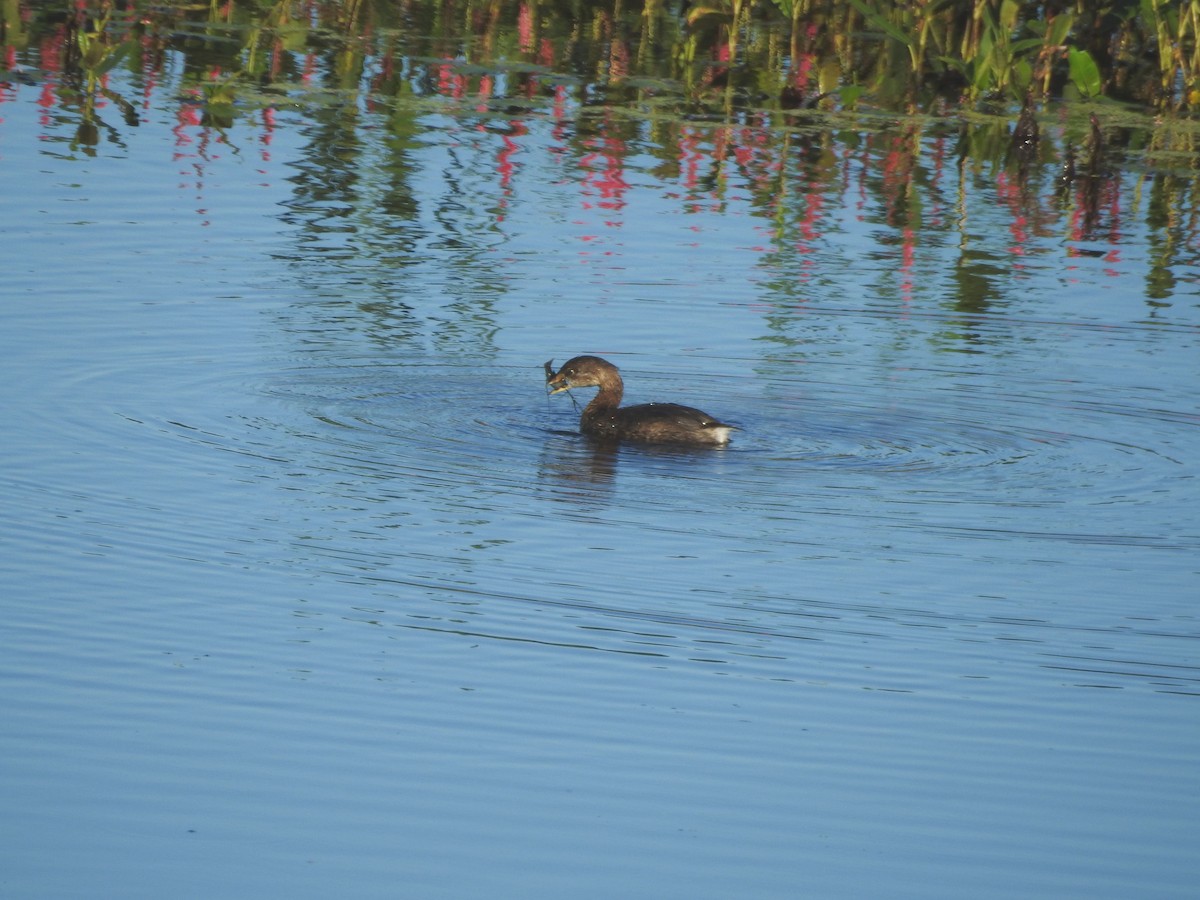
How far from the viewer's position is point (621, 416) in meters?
9.54

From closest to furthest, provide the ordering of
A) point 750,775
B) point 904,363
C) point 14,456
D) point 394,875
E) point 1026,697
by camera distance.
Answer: point 394,875, point 750,775, point 1026,697, point 14,456, point 904,363

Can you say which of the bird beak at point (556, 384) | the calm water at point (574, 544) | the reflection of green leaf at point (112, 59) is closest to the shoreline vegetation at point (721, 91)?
the reflection of green leaf at point (112, 59)

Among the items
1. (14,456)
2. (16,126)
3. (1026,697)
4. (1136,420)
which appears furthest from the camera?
(16,126)

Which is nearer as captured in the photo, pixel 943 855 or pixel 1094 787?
pixel 943 855

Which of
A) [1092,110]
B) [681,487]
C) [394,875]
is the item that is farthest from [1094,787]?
[1092,110]

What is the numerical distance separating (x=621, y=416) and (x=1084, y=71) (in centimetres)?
981

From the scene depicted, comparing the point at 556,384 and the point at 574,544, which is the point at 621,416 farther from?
the point at 574,544

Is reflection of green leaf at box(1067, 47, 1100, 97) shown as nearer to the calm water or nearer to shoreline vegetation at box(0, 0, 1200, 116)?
shoreline vegetation at box(0, 0, 1200, 116)

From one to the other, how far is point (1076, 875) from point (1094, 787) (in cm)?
55

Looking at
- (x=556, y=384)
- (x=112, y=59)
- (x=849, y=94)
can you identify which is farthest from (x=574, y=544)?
(x=849, y=94)

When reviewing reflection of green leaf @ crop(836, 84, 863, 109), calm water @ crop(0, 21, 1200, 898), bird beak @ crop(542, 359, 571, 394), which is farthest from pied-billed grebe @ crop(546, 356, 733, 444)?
reflection of green leaf @ crop(836, 84, 863, 109)

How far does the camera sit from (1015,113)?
1961cm

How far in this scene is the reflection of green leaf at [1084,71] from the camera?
17.8m

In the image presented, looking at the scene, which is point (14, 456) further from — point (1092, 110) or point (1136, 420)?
point (1092, 110)
